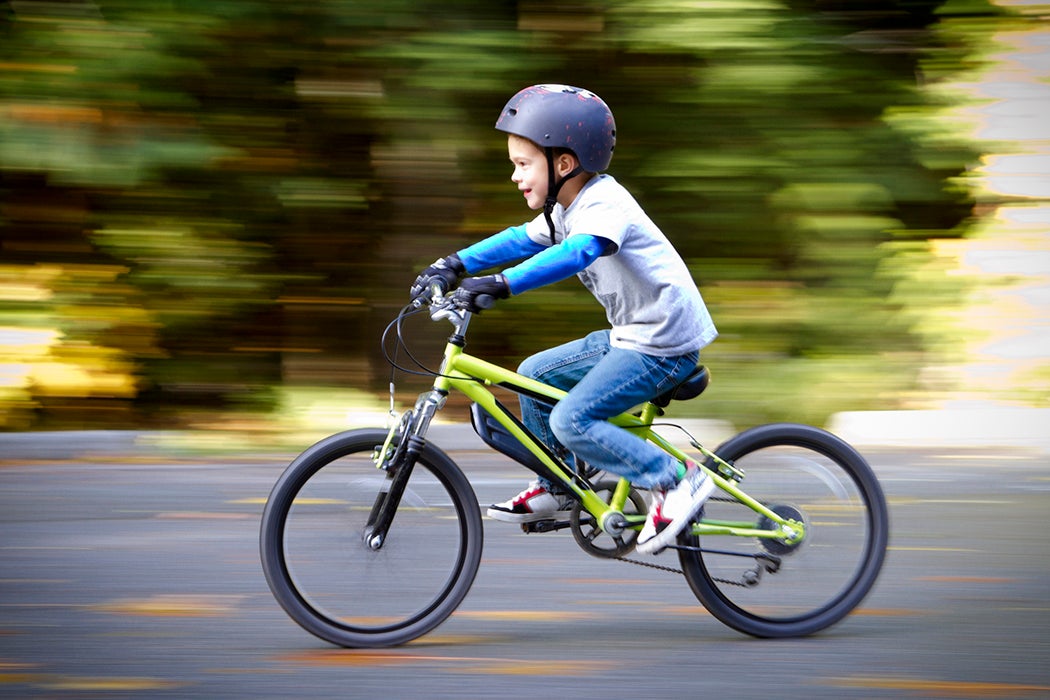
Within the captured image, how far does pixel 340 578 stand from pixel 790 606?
4.87 feet

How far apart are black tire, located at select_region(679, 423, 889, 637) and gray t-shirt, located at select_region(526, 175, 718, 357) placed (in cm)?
42

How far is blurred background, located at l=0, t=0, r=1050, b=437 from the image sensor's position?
7.67 metres

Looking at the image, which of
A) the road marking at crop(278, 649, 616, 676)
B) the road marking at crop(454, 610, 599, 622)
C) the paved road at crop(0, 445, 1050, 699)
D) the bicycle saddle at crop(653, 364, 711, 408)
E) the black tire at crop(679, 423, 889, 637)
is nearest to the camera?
the paved road at crop(0, 445, 1050, 699)

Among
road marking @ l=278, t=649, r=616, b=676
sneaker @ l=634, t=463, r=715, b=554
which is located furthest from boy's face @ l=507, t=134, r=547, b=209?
road marking @ l=278, t=649, r=616, b=676

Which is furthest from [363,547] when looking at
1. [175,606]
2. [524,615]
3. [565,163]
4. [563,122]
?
[563,122]

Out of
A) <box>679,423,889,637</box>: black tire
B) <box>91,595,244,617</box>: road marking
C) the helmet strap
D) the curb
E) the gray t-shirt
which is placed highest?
the helmet strap

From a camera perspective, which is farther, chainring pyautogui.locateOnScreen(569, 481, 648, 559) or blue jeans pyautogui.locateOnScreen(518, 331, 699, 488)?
chainring pyautogui.locateOnScreen(569, 481, 648, 559)

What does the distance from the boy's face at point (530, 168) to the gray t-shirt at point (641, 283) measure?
3.2 inches

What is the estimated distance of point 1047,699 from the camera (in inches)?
147

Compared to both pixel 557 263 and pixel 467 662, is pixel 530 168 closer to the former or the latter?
pixel 557 263

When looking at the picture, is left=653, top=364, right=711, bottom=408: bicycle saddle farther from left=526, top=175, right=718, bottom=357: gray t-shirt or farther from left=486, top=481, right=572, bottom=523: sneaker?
left=486, top=481, right=572, bottom=523: sneaker

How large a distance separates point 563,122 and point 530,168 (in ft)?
0.64

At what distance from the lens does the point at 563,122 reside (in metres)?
4.05

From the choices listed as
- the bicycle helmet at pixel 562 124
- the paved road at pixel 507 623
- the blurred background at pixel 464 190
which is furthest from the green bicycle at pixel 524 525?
the blurred background at pixel 464 190
